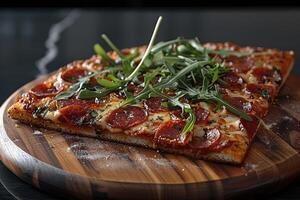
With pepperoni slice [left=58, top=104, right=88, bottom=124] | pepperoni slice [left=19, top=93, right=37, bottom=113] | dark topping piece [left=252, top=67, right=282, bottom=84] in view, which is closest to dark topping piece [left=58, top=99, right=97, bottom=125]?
pepperoni slice [left=58, top=104, right=88, bottom=124]

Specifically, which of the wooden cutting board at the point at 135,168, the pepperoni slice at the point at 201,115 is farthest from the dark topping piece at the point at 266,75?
the pepperoni slice at the point at 201,115

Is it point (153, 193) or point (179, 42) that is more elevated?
point (179, 42)

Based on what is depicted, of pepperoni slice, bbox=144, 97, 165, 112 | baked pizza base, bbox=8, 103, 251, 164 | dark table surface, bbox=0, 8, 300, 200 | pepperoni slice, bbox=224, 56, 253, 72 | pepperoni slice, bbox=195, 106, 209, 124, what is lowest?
dark table surface, bbox=0, 8, 300, 200

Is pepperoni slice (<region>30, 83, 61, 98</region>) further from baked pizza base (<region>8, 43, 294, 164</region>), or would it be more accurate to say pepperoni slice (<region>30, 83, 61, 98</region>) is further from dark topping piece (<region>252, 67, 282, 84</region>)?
dark topping piece (<region>252, 67, 282, 84</region>)

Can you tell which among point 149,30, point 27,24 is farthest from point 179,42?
point 27,24

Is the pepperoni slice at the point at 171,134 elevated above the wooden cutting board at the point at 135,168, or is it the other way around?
the pepperoni slice at the point at 171,134

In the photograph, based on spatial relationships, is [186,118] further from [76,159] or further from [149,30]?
[149,30]

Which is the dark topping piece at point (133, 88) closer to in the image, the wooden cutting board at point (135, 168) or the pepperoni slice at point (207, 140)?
the wooden cutting board at point (135, 168)
